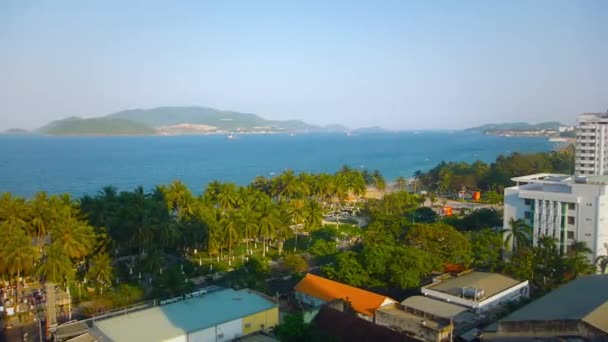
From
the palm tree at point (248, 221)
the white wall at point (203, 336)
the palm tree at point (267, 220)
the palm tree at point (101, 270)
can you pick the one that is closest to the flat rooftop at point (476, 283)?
the white wall at point (203, 336)

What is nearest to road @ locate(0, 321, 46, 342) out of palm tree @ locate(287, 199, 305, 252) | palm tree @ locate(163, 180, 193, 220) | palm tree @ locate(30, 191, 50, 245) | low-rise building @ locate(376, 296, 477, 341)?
palm tree @ locate(30, 191, 50, 245)

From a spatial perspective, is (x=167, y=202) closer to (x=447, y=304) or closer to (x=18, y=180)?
(x=447, y=304)

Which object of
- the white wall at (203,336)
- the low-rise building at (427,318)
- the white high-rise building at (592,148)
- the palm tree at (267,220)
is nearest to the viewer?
the white wall at (203,336)

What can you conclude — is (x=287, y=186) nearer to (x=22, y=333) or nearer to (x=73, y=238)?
(x=73, y=238)

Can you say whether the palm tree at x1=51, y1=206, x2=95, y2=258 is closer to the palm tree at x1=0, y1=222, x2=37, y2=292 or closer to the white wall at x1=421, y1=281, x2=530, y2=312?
the palm tree at x1=0, y1=222, x2=37, y2=292

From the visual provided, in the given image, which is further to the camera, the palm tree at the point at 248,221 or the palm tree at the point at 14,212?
the palm tree at the point at 248,221

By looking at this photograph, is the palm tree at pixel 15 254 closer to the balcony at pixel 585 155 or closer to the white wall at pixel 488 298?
the white wall at pixel 488 298

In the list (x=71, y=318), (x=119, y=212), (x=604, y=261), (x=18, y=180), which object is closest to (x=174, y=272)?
(x=71, y=318)
